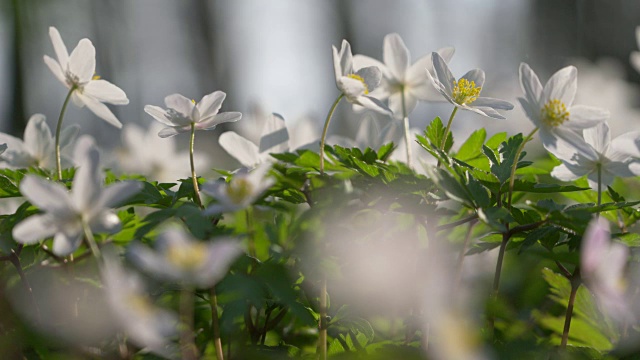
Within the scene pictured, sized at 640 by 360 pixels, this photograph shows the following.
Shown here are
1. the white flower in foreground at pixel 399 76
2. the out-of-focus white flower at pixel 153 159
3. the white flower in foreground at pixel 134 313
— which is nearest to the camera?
the white flower in foreground at pixel 134 313

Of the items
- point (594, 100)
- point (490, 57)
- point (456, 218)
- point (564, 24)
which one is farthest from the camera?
point (490, 57)

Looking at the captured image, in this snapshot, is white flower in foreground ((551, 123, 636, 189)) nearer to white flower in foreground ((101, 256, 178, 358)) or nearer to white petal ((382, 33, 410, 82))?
white petal ((382, 33, 410, 82))

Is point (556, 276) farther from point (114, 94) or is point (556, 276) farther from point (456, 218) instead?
point (114, 94)

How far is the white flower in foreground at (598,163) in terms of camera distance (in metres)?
0.99

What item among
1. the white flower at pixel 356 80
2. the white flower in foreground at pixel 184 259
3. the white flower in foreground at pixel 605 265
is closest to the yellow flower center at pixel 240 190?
the white flower in foreground at pixel 184 259

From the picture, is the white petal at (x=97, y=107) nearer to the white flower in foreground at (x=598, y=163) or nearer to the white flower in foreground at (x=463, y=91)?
the white flower in foreground at (x=463, y=91)

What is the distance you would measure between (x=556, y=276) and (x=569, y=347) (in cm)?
9

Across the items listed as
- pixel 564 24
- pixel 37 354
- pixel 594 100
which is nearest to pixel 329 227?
pixel 37 354

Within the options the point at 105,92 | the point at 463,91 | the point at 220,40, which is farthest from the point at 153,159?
the point at 220,40

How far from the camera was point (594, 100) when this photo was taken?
305 centimetres

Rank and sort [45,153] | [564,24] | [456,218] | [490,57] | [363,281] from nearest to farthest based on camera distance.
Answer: [363,281], [456,218], [45,153], [564,24], [490,57]

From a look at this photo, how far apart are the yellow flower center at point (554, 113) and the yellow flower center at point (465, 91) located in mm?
112

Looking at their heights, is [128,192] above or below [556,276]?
above

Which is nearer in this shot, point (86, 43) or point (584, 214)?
point (584, 214)
